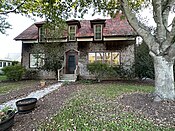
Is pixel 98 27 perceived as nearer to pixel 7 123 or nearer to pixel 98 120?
pixel 98 120

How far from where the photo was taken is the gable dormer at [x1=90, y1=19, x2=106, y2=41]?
15281 millimetres

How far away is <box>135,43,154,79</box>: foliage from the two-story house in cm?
132

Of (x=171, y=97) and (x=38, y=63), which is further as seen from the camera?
(x=38, y=63)

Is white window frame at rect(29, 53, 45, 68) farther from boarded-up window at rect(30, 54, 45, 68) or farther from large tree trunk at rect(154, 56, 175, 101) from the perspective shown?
large tree trunk at rect(154, 56, 175, 101)

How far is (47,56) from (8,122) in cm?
1122

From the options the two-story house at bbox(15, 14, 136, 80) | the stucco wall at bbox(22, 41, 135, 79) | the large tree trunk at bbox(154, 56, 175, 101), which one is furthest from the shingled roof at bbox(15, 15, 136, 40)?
the large tree trunk at bbox(154, 56, 175, 101)

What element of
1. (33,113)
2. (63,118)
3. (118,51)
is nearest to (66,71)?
(118,51)

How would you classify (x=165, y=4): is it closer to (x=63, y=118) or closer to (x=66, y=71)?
(x=63, y=118)

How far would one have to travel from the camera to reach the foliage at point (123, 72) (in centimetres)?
1389

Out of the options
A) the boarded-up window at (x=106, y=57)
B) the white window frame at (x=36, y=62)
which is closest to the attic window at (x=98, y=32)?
the boarded-up window at (x=106, y=57)

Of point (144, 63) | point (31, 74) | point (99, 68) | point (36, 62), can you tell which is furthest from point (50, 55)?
point (144, 63)

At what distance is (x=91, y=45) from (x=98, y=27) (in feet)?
6.64

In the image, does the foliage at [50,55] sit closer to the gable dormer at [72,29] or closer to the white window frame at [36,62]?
the white window frame at [36,62]

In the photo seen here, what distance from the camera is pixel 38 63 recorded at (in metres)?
15.7
